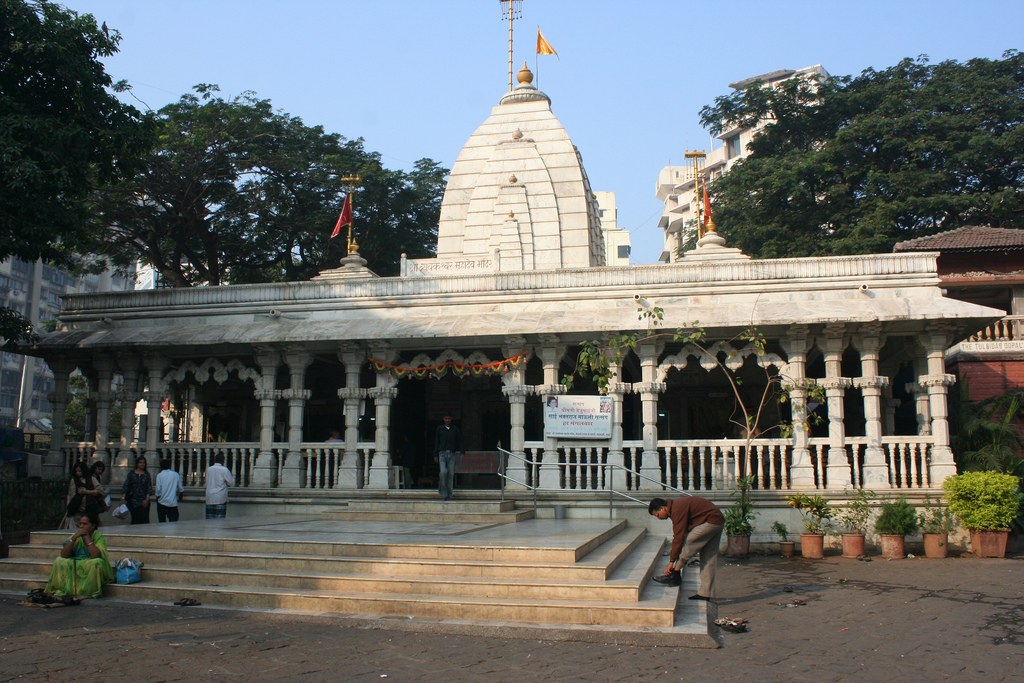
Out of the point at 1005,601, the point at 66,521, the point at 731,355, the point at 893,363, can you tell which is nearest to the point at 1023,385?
the point at 893,363

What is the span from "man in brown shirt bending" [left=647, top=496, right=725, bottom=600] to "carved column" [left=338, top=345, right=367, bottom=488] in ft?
28.4

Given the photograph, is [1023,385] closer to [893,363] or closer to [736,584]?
[893,363]

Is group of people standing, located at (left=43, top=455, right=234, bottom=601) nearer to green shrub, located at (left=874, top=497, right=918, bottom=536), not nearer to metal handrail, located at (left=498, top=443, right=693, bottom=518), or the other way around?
metal handrail, located at (left=498, top=443, right=693, bottom=518)

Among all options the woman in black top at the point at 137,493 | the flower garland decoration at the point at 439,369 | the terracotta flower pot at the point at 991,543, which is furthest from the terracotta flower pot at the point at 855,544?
the woman in black top at the point at 137,493

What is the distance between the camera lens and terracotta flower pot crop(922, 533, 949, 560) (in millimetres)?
13859

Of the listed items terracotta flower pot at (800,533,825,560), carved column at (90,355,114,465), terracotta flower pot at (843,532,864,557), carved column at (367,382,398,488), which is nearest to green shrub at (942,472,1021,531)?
terracotta flower pot at (843,532,864,557)

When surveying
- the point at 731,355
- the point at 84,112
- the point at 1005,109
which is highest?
the point at 1005,109

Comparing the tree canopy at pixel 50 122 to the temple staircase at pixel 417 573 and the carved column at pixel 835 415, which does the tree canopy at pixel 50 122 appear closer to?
the temple staircase at pixel 417 573

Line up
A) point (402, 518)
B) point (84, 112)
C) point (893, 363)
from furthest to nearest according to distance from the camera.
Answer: point (893, 363)
point (84, 112)
point (402, 518)

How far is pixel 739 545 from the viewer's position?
14117 millimetres

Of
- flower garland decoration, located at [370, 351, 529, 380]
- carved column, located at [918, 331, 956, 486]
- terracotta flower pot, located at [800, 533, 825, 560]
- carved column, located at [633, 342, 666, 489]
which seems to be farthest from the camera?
flower garland decoration, located at [370, 351, 529, 380]

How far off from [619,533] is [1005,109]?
33.4m

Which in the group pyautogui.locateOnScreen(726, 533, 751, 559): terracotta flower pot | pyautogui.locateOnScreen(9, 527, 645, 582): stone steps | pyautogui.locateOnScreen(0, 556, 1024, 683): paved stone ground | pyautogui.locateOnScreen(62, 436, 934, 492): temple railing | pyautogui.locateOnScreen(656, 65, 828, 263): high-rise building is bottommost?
pyautogui.locateOnScreen(0, 556, 1024, 683): paved stone ground

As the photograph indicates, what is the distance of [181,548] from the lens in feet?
37.2
